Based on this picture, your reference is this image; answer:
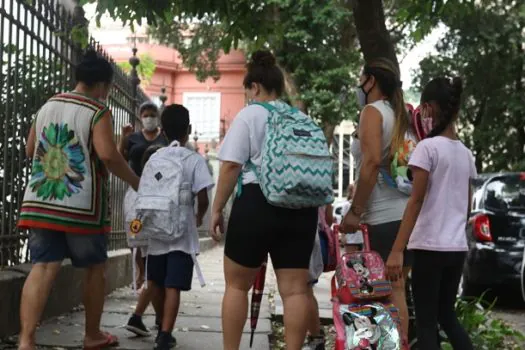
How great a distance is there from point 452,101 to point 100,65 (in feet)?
7.26

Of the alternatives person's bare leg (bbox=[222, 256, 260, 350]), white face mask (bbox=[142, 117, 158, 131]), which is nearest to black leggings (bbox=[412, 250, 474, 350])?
person's bare leg (bbox=[222, 256, 260, 350])

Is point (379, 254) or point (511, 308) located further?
point (511, 308)

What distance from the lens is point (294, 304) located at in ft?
15.2

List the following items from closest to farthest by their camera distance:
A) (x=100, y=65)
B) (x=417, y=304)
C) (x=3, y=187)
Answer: (x=417, y=304) → (x=100, y=65) → (x=3, y=187)

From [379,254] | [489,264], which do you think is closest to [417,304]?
[379,254]

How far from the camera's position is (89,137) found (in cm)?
526

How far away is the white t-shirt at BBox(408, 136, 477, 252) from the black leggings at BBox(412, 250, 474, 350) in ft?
0.18

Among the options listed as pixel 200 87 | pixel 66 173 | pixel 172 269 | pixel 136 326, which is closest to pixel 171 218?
pixel 172 269

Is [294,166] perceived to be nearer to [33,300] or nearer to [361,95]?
[361,95]

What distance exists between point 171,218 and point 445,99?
2022mm

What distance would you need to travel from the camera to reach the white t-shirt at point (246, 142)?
4.63 metres

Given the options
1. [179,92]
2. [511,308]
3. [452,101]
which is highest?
[179,92]

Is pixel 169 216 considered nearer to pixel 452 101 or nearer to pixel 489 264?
pixel 452 101

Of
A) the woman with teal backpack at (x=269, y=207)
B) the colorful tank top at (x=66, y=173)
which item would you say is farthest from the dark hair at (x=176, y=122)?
the woman with teal backpack at (x=269, y=207)
